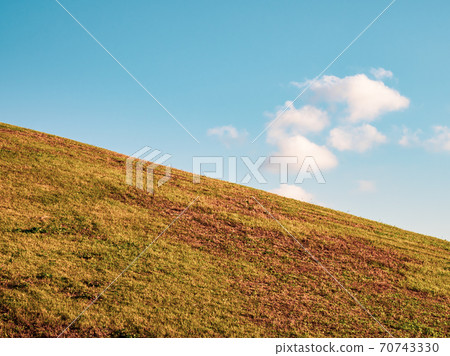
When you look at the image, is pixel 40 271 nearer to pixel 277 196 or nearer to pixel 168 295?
pixel 168 295

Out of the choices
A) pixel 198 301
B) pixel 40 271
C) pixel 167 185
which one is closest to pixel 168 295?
pixel 198 301

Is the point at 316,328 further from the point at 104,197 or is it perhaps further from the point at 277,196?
the point at 277,196

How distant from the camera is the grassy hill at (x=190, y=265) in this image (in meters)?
11.2

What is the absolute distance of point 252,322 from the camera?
11.5m

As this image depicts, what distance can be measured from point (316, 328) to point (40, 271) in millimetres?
10671

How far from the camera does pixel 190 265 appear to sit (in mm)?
15148

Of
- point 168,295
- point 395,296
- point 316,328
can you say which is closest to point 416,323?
point 395,296

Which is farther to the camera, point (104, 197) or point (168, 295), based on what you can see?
point (104, 197)

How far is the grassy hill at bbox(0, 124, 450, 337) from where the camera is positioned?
36.7ft

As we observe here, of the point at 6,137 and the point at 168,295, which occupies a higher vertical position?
the point at 6,137

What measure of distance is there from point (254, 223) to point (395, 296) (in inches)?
357

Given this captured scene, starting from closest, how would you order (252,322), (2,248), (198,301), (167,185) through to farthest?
(252,322) → (198,301) → (2,248) → (167,185)
